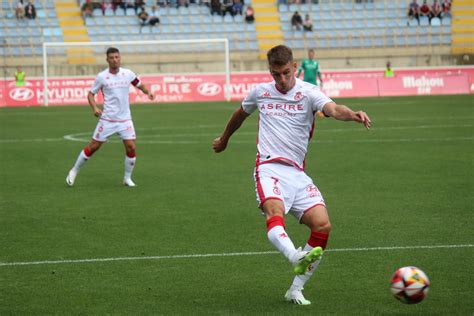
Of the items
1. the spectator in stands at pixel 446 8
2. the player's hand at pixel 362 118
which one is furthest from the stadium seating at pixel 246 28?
the player's hand at pixel 362 118

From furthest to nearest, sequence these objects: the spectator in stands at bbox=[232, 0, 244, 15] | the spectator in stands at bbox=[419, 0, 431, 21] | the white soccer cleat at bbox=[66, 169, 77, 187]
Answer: the spectator in stands at bbox=[419, 0, 431, 21] → the spectator in stands at bbox=[232, 0, 244, 15] → the white soccer cleat at bbox=[66, 169, 77, 187]

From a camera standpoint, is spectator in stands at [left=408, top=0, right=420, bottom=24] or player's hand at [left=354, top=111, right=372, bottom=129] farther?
spectator in stands at [left=408, top=0, right=420, bottom=24]

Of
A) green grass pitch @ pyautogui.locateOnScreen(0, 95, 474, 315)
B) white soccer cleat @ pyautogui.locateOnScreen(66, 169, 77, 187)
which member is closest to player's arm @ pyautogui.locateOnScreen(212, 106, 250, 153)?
green grass pitch @ pyautogui.locateOnScreen(0, 95, 474, 315)

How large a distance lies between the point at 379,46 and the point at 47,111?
66.9 ft

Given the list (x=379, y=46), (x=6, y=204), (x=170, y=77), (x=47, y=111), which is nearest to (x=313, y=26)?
(x=379, y=46)

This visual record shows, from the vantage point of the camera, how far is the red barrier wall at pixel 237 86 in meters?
41.9

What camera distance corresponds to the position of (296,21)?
165ft

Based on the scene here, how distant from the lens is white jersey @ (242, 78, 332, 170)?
307 inches

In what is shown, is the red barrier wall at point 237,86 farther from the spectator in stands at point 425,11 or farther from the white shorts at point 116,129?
the white shorts at point 116,129

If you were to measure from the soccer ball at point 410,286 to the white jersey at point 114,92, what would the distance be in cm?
983

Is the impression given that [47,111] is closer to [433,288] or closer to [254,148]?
[254,148]

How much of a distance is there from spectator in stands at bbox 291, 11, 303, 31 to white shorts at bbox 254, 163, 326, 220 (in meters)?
43.1

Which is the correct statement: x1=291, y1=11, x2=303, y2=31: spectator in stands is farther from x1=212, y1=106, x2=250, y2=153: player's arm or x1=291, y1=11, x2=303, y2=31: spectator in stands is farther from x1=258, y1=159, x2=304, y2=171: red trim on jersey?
x1=258, y1=159, x2=304, y2=171: red trim on jersey

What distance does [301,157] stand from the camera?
26.1 feet
